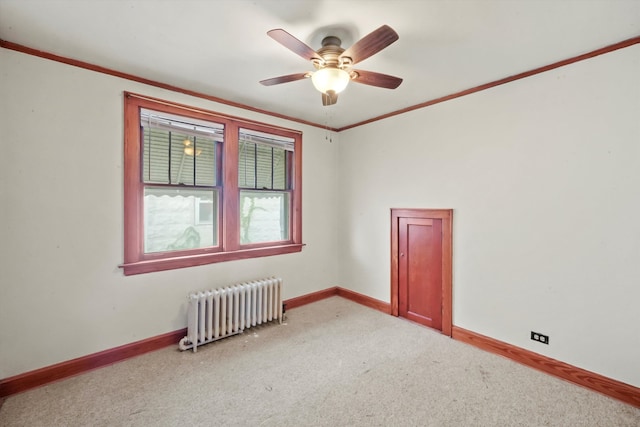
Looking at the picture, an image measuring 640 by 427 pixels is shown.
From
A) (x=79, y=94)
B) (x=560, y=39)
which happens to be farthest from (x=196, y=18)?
(x=560, y=39)

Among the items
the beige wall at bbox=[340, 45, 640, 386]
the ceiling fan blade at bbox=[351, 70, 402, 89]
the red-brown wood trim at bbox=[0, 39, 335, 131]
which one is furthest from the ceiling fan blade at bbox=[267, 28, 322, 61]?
the beige wall at bbox=[340, 45, 640, 386]

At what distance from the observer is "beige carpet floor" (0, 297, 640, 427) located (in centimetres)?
187

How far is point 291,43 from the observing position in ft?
5.61

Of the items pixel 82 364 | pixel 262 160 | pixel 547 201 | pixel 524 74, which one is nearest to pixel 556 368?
pixel 547 201

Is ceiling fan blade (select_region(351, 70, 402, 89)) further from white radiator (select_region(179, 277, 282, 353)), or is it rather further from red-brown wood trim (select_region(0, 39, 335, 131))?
white radiator (select_region(179, 277, 282, 353))

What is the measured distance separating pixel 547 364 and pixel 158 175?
4037mm

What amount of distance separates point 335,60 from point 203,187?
2.02 meters

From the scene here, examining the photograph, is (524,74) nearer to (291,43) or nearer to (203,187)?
(291,43)

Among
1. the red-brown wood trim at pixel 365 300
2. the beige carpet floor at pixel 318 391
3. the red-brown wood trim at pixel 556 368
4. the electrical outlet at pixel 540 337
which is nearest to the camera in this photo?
the beige carpet floor at pixel 318 391

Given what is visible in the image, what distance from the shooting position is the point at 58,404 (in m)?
1.99

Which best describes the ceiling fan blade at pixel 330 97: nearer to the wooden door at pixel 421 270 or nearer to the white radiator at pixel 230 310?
the wooden door at pixel 421 270

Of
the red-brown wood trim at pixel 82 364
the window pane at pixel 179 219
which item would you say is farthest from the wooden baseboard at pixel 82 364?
the window pane at pixel 179 219

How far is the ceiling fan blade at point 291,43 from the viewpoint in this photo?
1596mm

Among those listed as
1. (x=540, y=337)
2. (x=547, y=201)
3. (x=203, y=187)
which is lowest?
(x=540, y=337)
